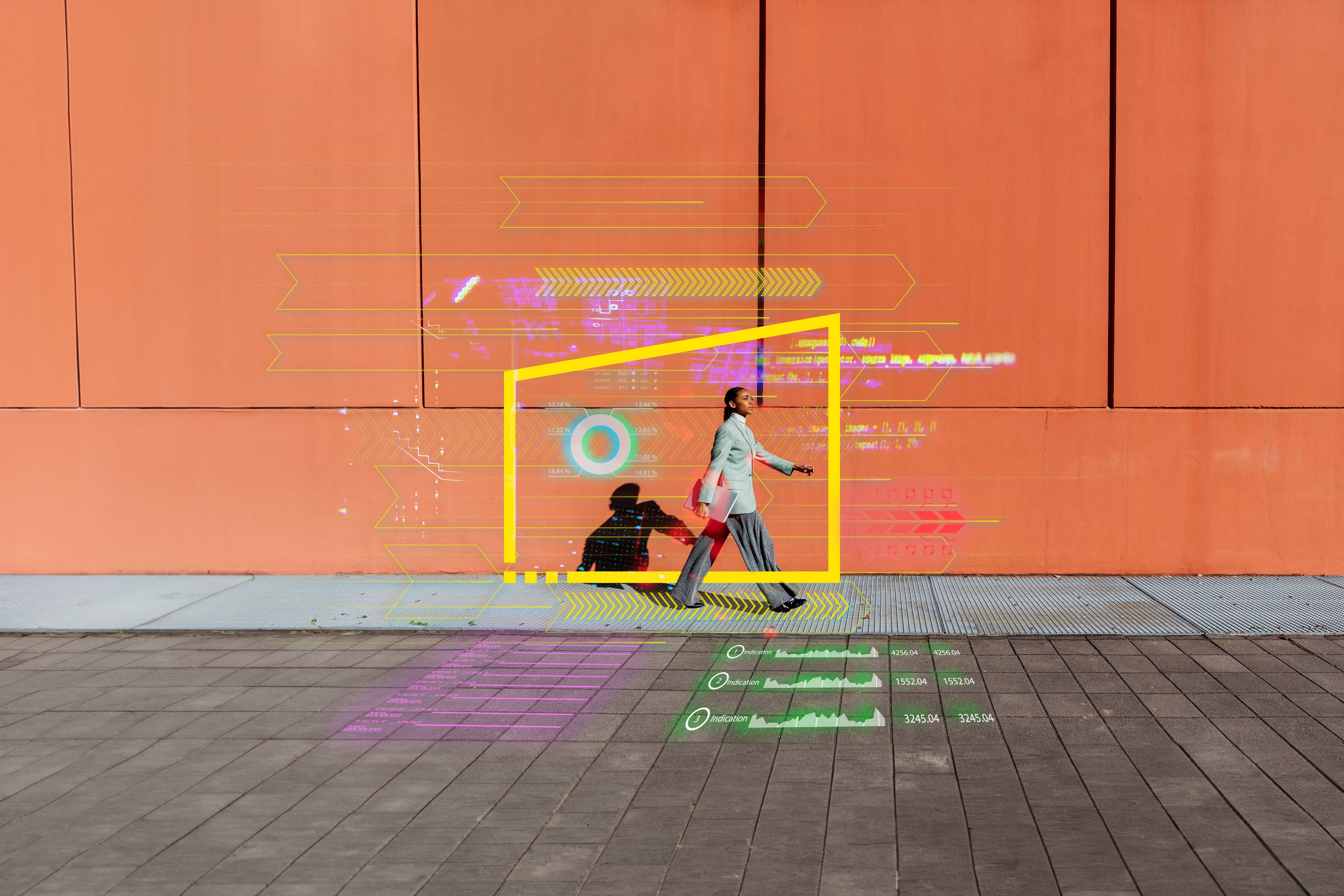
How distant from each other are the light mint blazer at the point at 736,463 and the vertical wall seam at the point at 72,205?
5968 mm

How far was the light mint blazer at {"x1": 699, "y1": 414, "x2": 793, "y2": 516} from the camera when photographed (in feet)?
28.4

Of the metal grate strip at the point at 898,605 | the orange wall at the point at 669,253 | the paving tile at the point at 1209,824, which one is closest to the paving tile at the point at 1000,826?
the paving tile at the point at 1209,824

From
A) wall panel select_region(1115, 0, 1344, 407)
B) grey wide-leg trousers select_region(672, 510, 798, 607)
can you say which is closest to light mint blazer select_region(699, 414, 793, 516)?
grey wide-leg trousers select_region(672, 510, 798, 607)

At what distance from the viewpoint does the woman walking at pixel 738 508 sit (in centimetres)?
867

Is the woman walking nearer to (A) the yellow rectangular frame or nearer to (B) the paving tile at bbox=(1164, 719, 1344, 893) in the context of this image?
(A) the yellow rectangular frame

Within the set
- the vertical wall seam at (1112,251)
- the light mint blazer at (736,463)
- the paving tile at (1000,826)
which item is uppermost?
the vertical wall seam at (1112,251)

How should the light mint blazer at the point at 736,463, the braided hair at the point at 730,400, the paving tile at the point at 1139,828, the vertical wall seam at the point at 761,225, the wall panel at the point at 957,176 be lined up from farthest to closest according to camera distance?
1. the vertical wall seam at the point at 761,225
2. the wall panel at the point at 957,176
3. the braided hair at the point at 730,400
4. the light mint blazer at the point at 736,463
5. the paving tile at the point at 1139,828

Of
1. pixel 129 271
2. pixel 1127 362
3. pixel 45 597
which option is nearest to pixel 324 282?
pixel 129 271

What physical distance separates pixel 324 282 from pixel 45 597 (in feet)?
11.5

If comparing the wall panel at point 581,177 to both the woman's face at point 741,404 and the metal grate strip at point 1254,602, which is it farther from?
the metal grate strip at point 1254,602

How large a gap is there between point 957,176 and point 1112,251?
149 centimetres

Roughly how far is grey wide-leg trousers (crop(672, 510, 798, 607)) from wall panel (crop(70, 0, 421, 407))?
313 centimetres

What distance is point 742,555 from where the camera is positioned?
9.00 meters

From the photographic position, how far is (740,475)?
874 cm
